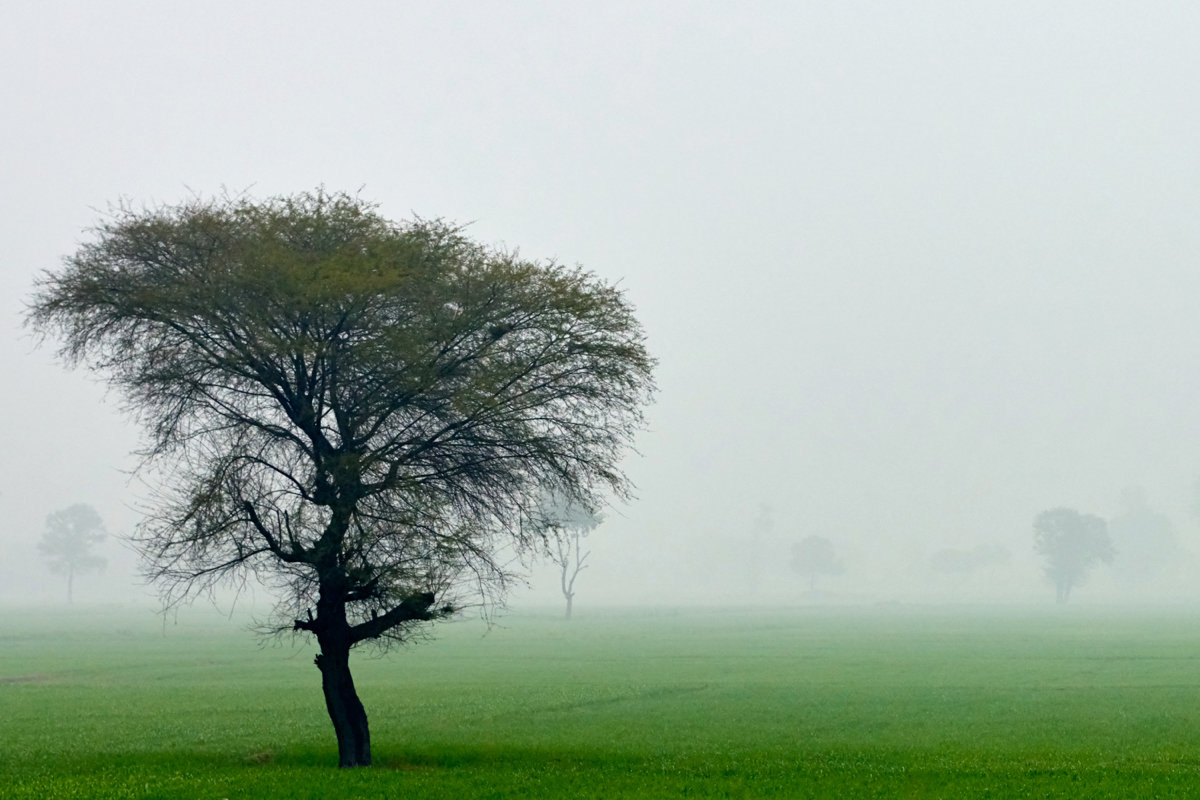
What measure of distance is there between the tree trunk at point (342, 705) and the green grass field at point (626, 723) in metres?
0.97

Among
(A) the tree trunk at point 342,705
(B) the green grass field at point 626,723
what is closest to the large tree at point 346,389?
(A) the tree trunk at point 342,705

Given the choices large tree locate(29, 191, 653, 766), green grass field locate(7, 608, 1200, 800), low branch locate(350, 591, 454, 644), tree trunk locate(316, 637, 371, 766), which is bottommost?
green grass field locate(7, 608, 1200, 800)

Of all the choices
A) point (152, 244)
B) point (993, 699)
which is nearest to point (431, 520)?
point (152, 244)

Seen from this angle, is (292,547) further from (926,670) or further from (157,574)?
(926,670)

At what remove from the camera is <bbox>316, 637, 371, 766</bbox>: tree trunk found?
29000 millimetres

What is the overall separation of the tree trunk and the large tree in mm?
54

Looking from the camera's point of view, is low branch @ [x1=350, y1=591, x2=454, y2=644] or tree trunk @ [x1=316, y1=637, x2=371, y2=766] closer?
low branch @ [x1=350, y1=591, x2=454, y2=644]

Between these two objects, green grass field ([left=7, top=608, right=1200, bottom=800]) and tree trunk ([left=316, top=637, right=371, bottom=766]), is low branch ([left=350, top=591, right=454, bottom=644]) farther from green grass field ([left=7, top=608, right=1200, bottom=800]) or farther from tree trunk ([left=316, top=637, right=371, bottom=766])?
green grass field ([left=7, top=608, right=1200, bottom=800])

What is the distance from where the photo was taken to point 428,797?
23.9m

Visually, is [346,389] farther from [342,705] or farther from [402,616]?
[342,705]

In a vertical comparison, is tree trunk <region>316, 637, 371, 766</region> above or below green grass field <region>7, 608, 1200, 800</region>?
above

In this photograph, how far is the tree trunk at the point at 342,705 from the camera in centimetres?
2900

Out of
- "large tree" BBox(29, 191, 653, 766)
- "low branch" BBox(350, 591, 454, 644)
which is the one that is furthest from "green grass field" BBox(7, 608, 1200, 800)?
"large tree" BBox(29, 191, 653, 766)

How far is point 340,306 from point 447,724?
63.2 feet
